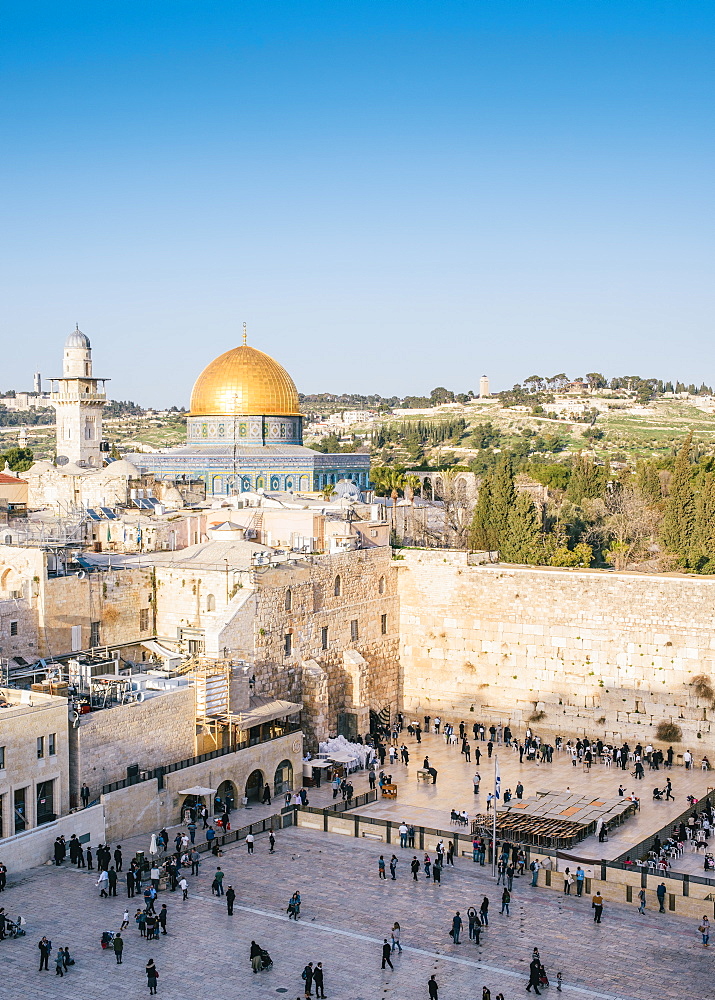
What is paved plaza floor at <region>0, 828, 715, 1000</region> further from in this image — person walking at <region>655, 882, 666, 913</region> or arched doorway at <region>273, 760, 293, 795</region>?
arched doorway at <region>273, 760, 293, 795</region>

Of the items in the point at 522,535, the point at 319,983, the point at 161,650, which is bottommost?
the point at 319,983

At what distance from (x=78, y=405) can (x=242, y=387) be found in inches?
346

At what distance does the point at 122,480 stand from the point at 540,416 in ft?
274

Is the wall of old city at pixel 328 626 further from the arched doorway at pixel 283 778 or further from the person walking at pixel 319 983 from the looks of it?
the person walking at pixel 319 983

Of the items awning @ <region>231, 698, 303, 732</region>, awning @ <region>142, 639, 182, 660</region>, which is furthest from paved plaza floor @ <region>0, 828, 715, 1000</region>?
awning @ <region>142, 639, 182, 660</region>

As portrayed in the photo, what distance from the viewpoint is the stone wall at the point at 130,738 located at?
18750mm

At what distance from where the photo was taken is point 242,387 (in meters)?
43.4

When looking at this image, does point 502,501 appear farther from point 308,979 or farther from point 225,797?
point 308,979

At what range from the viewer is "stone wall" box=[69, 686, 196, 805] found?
61.5ft

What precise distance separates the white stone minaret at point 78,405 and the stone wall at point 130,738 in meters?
28.8

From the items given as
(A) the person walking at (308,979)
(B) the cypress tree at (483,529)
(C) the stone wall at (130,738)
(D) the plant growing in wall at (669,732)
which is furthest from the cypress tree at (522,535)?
(A) the person walking at (308,979)

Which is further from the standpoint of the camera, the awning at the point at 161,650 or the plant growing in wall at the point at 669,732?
the plant growing in wall at the point at 669,732

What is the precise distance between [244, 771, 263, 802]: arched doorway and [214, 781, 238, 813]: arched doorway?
1.81 ft

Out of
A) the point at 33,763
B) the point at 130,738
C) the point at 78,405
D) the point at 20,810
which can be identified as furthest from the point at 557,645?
the point at 78,405
